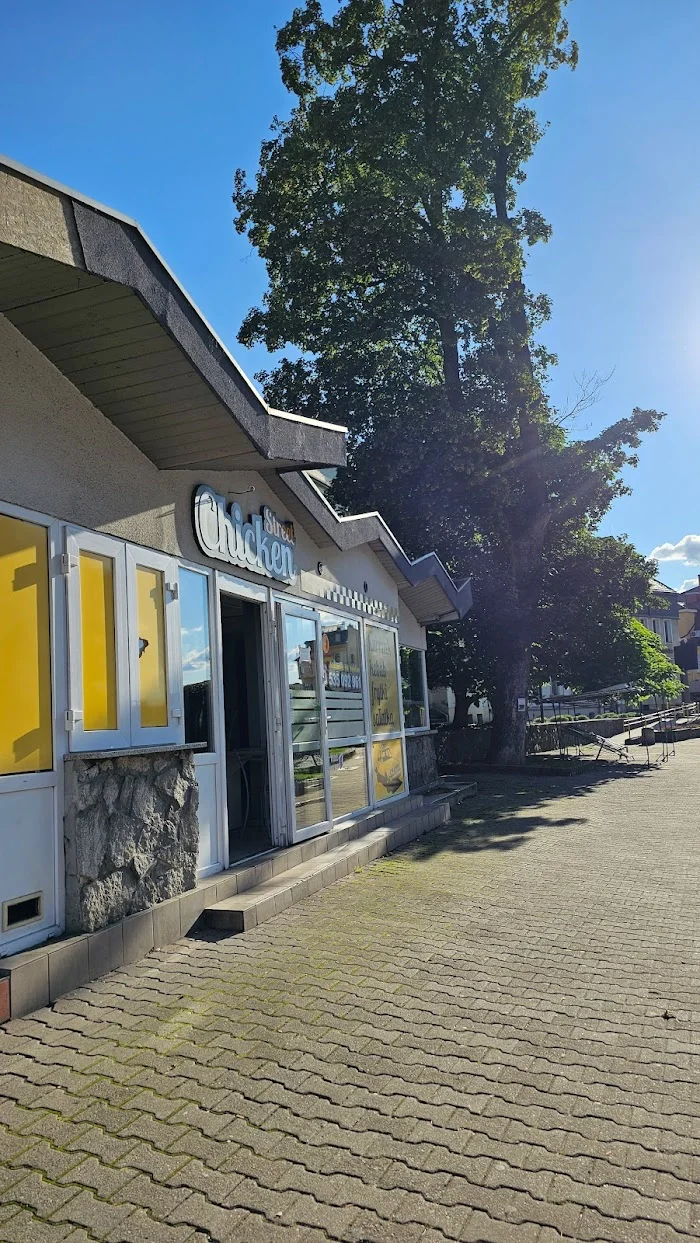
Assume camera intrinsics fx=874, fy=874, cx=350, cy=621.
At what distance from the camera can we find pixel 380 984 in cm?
480

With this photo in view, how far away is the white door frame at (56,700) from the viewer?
15.6 ft

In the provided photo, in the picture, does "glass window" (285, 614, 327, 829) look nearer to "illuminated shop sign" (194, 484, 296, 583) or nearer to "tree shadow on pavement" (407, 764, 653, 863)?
"illuminated shop sign" (194, 484, 296, 583)

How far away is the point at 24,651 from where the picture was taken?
472 centimetres

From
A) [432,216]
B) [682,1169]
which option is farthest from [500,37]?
[682,1169]

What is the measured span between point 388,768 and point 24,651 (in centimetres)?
748

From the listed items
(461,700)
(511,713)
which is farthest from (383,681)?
(461,700)

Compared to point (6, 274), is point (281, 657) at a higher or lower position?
lower

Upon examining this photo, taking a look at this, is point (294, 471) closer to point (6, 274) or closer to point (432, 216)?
point (6, 274)

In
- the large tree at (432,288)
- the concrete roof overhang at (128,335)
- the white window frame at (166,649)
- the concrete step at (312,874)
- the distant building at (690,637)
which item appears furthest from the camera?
the distant building at (690,637)

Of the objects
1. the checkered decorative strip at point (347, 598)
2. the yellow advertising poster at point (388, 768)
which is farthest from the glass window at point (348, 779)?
the checkered decorative strip at point (347, 598)

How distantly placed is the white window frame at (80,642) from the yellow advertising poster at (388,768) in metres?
5.67

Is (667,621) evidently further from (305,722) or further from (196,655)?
(196,655)

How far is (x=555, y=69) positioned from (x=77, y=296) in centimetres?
2267

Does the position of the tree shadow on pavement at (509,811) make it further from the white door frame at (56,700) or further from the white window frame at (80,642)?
the white door frame at (56,700)
